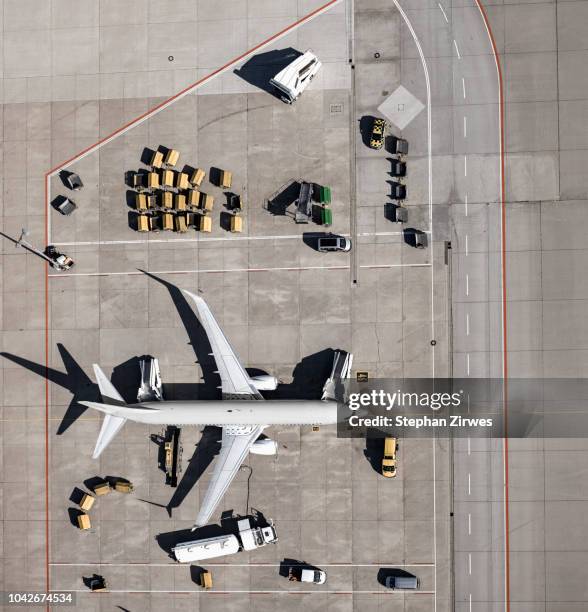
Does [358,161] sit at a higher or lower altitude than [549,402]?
higher

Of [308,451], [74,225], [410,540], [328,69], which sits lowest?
[410,540]

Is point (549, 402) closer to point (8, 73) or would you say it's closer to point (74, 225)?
point (74, 225)

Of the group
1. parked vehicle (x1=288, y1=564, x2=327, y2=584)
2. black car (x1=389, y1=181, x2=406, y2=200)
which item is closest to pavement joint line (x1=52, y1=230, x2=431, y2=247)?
black car (x1=389, y1=181, x2=406, y2=200)

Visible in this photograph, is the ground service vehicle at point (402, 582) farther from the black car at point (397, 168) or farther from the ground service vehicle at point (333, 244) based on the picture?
the black car at point (397, 168)

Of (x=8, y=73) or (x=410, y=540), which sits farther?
(x=8, y=73)

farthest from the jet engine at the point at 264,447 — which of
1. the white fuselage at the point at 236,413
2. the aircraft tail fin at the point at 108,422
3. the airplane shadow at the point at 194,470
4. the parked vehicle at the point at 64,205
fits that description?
the parked vehicle at the point at 64,205

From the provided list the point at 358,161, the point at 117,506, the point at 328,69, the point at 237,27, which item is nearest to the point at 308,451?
the point at 117,506
